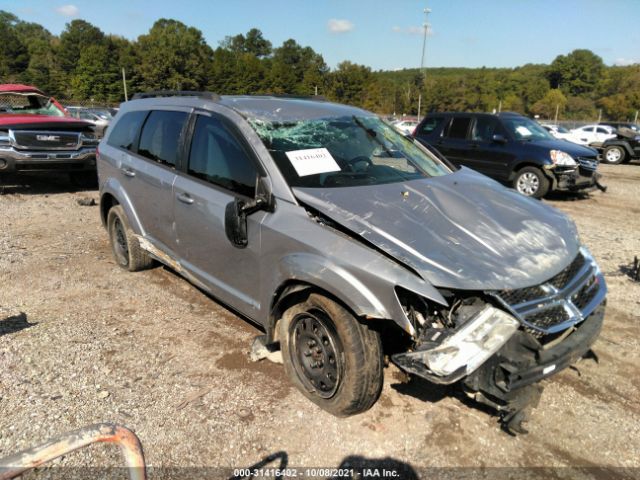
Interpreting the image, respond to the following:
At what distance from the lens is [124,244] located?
5.10m

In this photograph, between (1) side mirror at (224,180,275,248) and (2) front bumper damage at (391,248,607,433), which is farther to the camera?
(1) side mirror at (224,180,275,248)

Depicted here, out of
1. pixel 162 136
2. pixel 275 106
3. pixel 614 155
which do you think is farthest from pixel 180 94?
pixel 614 155

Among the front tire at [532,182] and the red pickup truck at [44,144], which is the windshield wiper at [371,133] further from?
the red pickup truck at [44,144]

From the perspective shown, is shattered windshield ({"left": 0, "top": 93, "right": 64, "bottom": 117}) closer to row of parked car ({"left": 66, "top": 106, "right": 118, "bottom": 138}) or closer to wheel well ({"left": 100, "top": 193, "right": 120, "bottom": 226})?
wheel well ({"left": 100, "top": 193, "right": 120, "bottom": 226})

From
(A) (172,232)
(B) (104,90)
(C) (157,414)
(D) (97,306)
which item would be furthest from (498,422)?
(B) (104,90)

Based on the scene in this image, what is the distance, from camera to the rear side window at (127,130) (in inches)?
184

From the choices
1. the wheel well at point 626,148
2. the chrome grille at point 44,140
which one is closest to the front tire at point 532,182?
the chrome grille at point 44,140

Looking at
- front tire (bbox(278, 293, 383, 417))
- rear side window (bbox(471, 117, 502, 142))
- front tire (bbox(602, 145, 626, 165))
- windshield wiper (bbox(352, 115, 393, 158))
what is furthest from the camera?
front tire (bbox(602, 145, 626, 165))

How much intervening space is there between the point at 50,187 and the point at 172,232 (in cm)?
762

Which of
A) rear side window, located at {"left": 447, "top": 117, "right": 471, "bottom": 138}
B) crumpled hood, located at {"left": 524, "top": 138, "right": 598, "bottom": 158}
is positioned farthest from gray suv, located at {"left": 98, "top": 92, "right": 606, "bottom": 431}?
rear side window, located at {"left": 447, "top": 117, "right": 471, "bottom": 138}

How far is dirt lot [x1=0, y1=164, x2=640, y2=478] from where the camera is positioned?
2600 mm

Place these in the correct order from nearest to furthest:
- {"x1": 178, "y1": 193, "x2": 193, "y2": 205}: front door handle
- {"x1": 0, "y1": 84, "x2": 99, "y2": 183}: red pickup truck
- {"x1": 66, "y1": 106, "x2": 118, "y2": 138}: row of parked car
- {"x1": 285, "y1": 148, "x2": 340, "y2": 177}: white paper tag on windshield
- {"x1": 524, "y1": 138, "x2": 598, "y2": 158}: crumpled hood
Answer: {"x1": 285, "y1": 148, "x2": 340, "y2": 177}: white paper tag on windshield < {"x1": 178, "y1": 193, "x2": 193, "y2": 205}: front door handle < {"x1": 0, "y1": 84, "x2": 99, "y2": 183}: red pickup truck < {"x1": 524, "y1": 138, "x2": 598, "y2": 158}: crumpled hood < {"x1": 66, "y1": 106, "x2": 118, "y2": 138}: row of parked car

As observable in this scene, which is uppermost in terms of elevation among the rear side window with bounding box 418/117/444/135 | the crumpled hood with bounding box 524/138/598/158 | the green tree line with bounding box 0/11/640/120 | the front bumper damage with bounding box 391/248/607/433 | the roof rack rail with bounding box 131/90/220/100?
the green tree line with bounding box 0/11/640/120

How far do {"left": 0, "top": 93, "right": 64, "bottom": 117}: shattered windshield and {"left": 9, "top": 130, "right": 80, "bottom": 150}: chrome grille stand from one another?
75.0 inches
